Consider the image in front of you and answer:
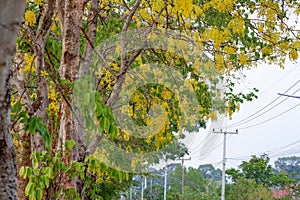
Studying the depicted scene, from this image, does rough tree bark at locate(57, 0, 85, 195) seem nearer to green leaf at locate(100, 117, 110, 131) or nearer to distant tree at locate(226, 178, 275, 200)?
green leaf at locate(100, 117, 110, 131)

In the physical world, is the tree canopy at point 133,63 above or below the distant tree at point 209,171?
below

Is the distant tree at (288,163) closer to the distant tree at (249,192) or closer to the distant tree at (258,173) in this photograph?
the distant tree at (258,173)

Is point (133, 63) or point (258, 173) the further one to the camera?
point (258, 173)

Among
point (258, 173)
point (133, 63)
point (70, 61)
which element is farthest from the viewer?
point (258, 173)

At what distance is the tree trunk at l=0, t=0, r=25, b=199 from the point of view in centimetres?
99

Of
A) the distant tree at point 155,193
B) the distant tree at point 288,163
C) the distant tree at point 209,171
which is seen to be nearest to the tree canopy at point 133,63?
the distant tree at point 155,193

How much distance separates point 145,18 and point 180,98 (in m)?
0.87

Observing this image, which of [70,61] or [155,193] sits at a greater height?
[155,193]

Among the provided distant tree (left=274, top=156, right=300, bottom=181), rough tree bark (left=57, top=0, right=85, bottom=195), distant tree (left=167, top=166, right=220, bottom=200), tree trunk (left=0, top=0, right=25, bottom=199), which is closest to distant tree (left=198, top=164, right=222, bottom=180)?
distant tree (left=274, top=156, right=300, bottom=181)

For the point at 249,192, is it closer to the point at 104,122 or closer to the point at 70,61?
the point at 70,61

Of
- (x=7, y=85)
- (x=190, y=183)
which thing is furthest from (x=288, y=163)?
(x=7, y=85)

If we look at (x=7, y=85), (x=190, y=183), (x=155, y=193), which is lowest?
(x=7, y=85)

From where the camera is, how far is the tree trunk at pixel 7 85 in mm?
986

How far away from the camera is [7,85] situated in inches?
48.9
